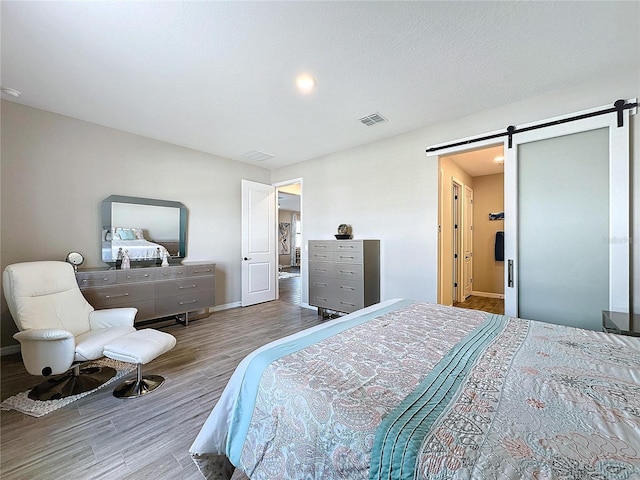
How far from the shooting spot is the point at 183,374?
2.44 meters

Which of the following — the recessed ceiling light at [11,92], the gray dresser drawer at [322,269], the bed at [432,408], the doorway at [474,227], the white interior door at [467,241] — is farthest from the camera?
the white interior door at [467,241]

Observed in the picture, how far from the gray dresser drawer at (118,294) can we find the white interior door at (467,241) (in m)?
5.47

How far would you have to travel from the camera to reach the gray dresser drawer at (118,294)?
3.05 meters

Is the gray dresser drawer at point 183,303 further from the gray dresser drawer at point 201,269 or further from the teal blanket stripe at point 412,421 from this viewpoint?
the teal blanket stripe at point 412,421

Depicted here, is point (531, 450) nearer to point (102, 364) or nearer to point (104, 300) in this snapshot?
point (102, 364)

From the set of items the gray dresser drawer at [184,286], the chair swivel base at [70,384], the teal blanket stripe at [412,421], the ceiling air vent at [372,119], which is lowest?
the chair swivel base at [70,384]

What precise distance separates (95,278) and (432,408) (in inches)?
145

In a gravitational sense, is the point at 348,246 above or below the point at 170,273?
above

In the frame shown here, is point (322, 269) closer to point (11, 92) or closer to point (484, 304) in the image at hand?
point (484, 304)

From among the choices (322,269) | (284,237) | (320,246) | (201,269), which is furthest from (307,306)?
(284,237)

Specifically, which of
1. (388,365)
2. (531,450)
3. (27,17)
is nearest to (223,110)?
(27,17)

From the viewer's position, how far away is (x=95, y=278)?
3055 mm

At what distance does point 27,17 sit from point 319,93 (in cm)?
216

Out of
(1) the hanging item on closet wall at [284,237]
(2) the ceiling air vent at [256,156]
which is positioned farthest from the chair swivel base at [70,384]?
(1) the hanging item on closet wall at [284,237]
